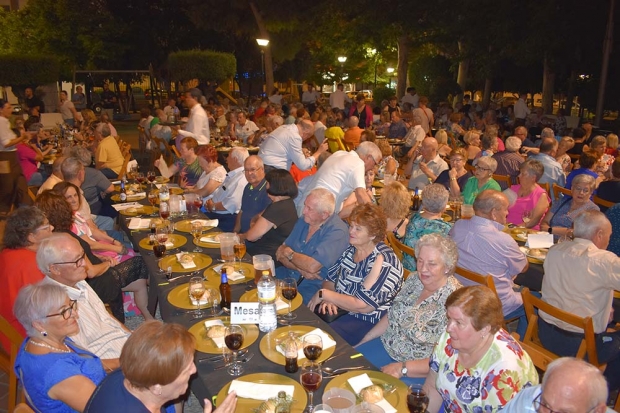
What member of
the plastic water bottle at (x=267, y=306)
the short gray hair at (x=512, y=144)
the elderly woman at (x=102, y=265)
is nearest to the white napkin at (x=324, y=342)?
the plastic water bottle at (x=267, y=306)

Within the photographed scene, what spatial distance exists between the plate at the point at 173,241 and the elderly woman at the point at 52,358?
173 cm

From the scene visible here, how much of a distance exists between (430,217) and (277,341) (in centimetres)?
197

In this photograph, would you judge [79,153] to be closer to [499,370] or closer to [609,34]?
[499,370]

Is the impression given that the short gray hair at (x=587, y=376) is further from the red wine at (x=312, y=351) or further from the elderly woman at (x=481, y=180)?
the elderly woman at (x=481, y=180)

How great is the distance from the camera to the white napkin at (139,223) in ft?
15.9

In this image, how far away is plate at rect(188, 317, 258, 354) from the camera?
268 centimetres

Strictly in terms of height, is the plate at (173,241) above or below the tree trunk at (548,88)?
below

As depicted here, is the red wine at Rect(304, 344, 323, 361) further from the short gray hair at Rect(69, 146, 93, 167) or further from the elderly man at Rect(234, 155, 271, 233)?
the short gray hair at Rect(69, 146, 93, 167)

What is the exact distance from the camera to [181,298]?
327 cm

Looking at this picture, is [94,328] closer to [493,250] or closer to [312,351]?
[312,351]

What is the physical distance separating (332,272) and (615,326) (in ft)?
7.57

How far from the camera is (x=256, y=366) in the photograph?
253 cm

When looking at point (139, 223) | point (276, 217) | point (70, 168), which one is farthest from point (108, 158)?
point (276, 217)

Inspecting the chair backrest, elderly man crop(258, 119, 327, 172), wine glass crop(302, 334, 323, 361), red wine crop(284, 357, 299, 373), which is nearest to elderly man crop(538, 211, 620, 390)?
the chair backrest
